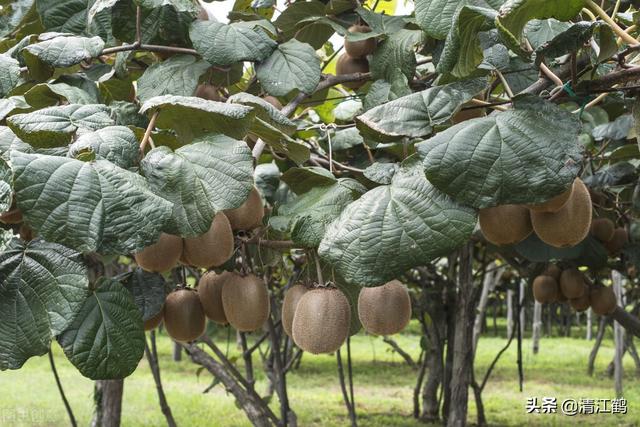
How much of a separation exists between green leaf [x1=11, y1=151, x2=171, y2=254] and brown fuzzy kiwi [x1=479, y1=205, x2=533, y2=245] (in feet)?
1.53

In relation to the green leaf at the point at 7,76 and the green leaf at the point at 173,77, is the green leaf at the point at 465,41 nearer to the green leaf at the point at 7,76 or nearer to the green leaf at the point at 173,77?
the green leaf at the point at 173,77

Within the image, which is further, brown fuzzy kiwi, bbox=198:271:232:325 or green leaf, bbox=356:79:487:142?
brown fuzzy kiwi, bbox=198:271:232:325

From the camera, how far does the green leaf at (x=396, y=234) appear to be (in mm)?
934

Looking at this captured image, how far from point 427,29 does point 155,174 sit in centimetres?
52

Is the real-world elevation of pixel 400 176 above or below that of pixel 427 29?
below

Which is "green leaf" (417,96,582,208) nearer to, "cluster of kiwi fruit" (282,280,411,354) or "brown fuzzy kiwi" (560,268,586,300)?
"cluster of kiwi fruit" (282,280,411,354)

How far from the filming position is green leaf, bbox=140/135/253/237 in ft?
3.15

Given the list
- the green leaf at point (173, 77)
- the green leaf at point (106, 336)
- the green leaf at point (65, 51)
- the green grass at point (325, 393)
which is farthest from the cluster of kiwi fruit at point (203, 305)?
the green grass at point (325, 393)

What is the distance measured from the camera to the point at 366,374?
383 inches

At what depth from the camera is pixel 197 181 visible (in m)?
0.97

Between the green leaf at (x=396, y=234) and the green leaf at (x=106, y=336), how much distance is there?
36 cm

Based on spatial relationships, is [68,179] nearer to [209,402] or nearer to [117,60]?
[117,60]

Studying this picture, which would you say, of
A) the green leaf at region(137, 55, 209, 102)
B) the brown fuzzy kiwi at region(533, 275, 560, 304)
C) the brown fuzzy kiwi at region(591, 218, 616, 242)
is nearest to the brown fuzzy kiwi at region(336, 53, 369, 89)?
the green leaf at region(137, 55, 209, 102)

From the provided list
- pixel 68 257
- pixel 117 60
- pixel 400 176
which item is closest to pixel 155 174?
pixel 68 257
